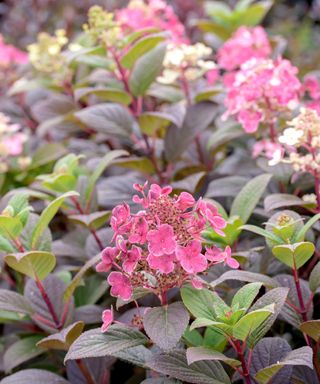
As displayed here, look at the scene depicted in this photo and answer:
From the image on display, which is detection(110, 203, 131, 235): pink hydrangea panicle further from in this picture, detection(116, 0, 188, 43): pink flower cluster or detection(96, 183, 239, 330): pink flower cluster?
detection(116, 0, 188, 43): pink flower cluster

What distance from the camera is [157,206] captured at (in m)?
0.95

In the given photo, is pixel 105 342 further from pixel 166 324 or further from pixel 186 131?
pixel 186 131

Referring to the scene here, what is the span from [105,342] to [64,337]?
149mm

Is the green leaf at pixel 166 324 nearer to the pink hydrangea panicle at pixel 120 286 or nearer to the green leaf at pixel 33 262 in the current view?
the pink hydrangea panicle at pixel 120 286

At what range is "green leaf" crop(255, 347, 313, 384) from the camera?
90 centimetres

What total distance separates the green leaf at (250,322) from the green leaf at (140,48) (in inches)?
32.3

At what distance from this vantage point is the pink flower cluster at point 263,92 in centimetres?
136

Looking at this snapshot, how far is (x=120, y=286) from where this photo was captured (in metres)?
A: 0.95

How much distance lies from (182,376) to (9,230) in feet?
1.36

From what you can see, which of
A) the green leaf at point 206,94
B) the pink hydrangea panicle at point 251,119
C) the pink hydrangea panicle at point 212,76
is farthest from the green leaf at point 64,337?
the pink hydrangea panicle at point 212,76

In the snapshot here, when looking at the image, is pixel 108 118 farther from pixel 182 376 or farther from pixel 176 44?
pixel 182 376

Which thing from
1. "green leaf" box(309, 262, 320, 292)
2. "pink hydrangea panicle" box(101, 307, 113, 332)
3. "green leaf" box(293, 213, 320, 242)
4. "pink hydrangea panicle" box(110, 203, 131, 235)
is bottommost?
"green leaf" box(309, 262, 320, 292)

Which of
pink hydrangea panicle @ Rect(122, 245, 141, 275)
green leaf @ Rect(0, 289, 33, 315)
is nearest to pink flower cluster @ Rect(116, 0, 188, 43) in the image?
green leaf @ Rect(0, 289, 33, 315)

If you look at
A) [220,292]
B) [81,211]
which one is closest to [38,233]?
[81,211]
